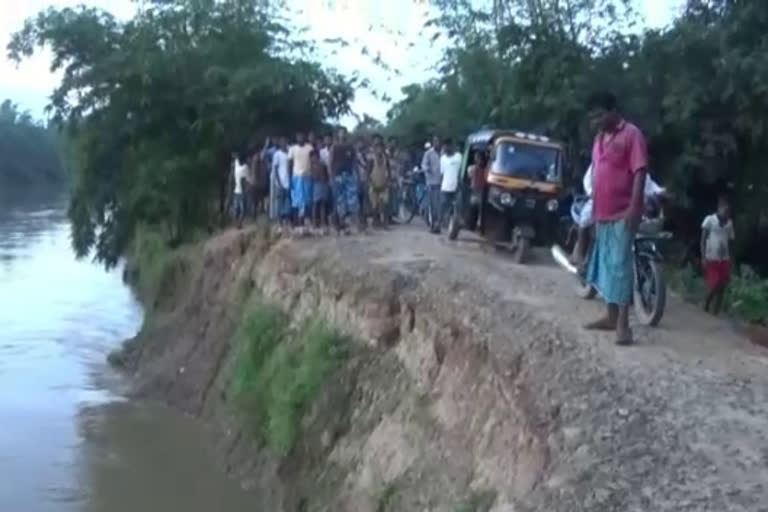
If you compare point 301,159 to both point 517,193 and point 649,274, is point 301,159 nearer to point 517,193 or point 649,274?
point 517,193

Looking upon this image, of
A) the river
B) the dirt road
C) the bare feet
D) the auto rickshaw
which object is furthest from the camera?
the auto rickshaw

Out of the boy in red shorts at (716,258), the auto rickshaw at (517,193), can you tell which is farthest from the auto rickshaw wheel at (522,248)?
Result: the boy in red shorts at (716,258)

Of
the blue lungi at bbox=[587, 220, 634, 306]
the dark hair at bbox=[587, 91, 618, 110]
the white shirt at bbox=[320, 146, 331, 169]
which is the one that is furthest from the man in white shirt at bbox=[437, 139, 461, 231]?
the dark hair at bbox=[587, 91, 618, 110]

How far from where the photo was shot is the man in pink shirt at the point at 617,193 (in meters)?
8.56

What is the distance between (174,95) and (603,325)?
16203 millimetres

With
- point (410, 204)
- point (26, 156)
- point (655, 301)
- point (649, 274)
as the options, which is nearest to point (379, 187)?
point (410, 204)

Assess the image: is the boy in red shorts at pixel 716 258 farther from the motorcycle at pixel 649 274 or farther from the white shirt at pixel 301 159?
the white shirt at pixel 301 159

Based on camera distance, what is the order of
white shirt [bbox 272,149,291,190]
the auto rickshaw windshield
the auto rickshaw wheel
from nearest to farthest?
1. the auto rickshaw wheel
2. the auto rickshaw windshield
3. white shirt [bbox 272,149,291,190]

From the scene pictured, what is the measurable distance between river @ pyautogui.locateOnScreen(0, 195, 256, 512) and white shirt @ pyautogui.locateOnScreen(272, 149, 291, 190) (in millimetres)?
3854

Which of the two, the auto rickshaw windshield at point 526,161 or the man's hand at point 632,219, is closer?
the man's hand at point 632,219

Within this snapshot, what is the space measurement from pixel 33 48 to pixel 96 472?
12.8 m

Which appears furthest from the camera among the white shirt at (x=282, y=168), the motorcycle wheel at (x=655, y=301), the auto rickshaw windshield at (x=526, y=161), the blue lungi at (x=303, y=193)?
the white shirt at (x=282, y=168)

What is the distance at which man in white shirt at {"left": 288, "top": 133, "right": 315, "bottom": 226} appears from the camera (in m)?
18.0

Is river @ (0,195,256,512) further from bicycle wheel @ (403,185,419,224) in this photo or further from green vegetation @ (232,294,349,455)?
bicycle wheel @ (403,185,419,224)
